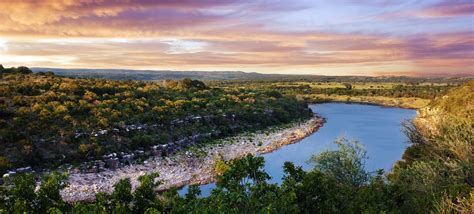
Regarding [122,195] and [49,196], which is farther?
[122,195]

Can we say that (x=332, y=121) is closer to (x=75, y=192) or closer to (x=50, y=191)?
(x=75, y=192)

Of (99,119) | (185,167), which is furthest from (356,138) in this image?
(99,119)

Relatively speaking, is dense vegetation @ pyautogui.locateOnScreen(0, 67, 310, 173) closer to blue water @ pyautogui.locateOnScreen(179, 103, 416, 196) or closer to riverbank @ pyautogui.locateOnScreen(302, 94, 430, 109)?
blue water @ pyautogui.locateOnScreen(179, 103, 416, 196)

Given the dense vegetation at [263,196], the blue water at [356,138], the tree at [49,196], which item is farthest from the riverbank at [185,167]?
the tree at [49,196]

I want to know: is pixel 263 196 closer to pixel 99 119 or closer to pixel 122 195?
pixel 122 195

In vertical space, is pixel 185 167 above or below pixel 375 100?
above

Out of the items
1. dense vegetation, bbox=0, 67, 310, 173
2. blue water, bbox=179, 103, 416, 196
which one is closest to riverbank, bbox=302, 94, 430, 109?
blue water, bbox=179, 103, 416, 196

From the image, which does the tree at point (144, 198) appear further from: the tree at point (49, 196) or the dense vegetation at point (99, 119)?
the dense vegetation at point (99, 119)
